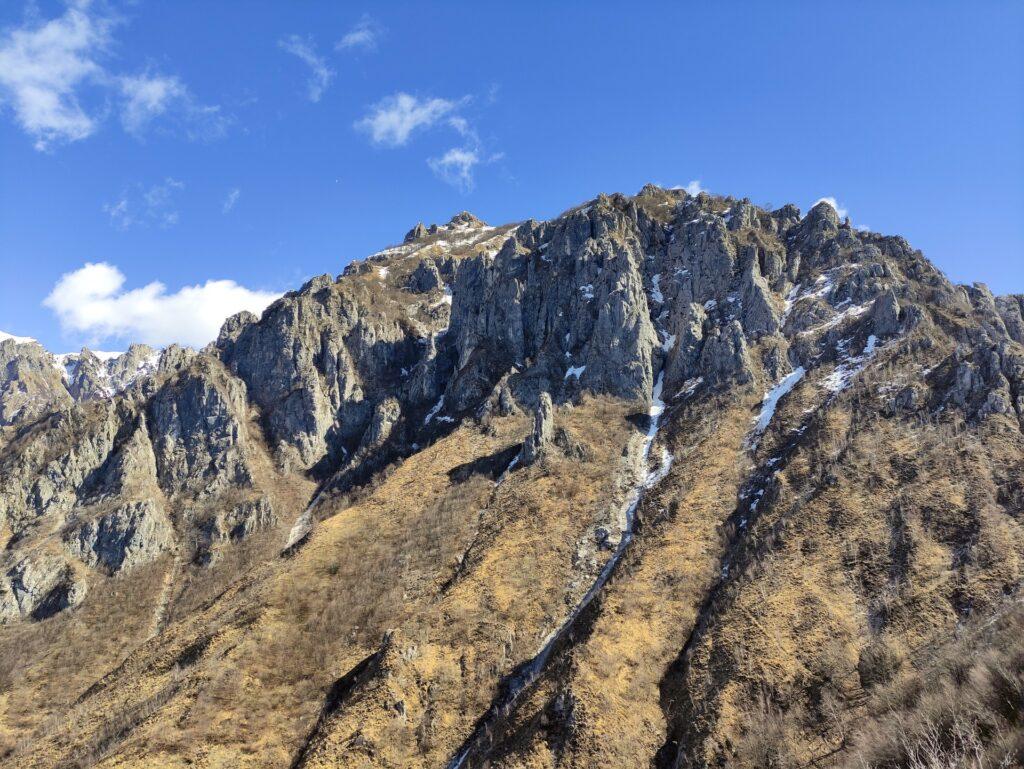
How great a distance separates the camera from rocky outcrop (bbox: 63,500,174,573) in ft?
387

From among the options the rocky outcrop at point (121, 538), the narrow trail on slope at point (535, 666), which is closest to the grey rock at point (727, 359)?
the narrow trail on slope at point (535, 666)

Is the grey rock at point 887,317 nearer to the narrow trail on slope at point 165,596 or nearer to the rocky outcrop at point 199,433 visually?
the rocky outcrop at point 199,433

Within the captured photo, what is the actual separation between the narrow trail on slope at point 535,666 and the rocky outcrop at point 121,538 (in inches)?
3747

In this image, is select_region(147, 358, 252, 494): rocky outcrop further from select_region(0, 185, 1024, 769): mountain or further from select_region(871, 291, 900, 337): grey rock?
select_region(871, 291, 900, 337): grey rock

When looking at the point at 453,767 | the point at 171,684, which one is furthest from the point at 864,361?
the point at 171,684

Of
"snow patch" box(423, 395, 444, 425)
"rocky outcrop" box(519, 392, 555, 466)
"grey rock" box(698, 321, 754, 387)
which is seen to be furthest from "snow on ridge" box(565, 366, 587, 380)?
"snow patch" box(423, 395, 444, 425)

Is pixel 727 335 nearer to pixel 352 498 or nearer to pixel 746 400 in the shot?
pixel 746 400

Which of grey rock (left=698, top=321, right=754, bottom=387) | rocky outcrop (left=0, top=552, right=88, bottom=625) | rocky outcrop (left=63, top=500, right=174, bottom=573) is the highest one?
grey rock (left=698, top=321, right=754, bottom=387)

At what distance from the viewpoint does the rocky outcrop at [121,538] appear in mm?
117938

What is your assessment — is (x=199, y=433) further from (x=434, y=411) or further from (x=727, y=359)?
(x=727, y=359)

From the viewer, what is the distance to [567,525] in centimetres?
8944

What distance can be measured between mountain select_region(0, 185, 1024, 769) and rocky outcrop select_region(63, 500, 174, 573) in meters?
0.66

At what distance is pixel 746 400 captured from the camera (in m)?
107

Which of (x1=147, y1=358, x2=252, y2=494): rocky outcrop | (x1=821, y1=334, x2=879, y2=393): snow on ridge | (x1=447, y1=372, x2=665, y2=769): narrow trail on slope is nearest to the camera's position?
(x1=447, y1=372, x2=665, y2=769): narrow trail on slope
